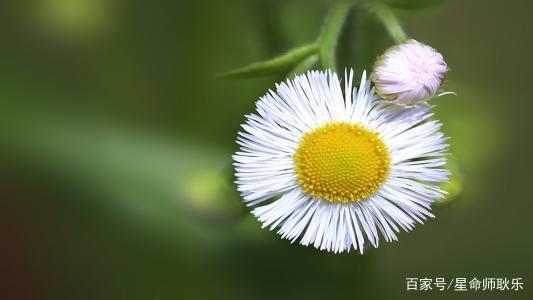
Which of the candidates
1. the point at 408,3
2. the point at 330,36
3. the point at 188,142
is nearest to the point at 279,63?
the point at 330,36

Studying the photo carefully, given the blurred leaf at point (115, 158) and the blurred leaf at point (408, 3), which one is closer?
the blurred leaf at point (408, 3)

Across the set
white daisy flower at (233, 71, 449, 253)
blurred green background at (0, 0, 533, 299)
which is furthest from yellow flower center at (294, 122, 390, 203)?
blurred green background at (0, 0, 533, 299)

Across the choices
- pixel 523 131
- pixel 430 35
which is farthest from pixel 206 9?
pixel 523 131

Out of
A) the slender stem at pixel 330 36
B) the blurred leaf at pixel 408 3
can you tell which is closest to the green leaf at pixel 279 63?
the slender stem at pixel 330 36

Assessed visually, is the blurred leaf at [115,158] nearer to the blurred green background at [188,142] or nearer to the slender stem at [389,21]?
the blurred green background at [188,142]

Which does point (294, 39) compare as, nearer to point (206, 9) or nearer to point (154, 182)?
point (206, 9)

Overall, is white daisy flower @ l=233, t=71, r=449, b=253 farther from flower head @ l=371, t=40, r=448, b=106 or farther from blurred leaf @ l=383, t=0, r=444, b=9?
blurred leaf @ l=383, t=0, r=444, b=9

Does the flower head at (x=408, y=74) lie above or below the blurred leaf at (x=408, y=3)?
below
